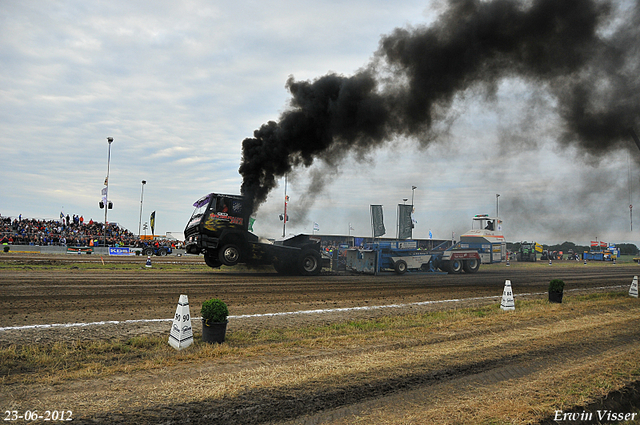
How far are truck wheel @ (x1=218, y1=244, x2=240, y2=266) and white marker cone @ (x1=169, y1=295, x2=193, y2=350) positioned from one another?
11329 mm

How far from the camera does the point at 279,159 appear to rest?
2131cm

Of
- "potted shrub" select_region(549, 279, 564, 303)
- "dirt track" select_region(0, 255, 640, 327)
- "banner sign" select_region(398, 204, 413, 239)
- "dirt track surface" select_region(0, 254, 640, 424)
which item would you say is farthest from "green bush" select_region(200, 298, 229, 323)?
"banner sign" select_region(398, 204, 413, 239)

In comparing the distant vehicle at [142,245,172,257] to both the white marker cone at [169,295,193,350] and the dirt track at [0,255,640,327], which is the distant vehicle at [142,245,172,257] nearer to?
the dirt track at [0,255,640,327]

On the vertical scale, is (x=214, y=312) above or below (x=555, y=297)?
above

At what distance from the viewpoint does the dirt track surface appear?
4258 millimetres

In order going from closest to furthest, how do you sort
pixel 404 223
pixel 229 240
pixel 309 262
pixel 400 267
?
pixel 229 240 → pixel 309 262 → pixel 400 267 → pixel 404 223

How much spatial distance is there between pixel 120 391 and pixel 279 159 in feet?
56.7

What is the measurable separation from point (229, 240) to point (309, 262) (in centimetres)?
423

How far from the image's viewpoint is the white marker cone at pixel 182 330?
6.52m

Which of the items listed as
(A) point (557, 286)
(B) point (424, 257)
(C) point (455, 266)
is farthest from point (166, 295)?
(C) point (455, 266)

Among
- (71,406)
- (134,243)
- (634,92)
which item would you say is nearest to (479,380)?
(71,406)

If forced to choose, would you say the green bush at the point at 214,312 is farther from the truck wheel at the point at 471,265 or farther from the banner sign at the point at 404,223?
the banner sign at the point at 404,223

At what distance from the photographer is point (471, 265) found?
1049 inches

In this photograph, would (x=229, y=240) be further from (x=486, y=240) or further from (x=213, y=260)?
(x=486, y=240)
